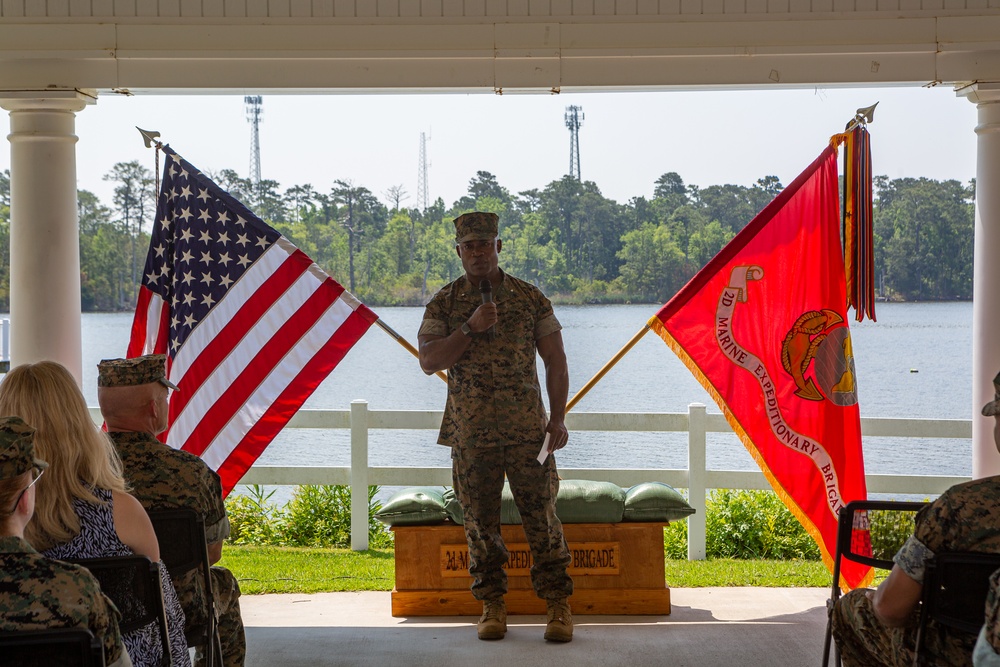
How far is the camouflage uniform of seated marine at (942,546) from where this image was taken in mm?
2604

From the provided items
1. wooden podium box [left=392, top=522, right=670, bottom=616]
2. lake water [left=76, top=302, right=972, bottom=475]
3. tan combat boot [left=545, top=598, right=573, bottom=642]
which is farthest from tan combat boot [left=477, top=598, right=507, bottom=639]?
lake water [left=76, top=302, right=972, bottom=475]

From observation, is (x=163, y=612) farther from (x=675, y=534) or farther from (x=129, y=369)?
(x=675, y=534)

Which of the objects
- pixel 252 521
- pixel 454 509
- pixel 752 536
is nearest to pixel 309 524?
pixel 252 521

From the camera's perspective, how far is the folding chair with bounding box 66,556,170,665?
8.42 feet

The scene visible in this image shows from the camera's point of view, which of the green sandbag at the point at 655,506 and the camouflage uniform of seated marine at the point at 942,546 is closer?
the camouflage uniform of seated marine at the point at 942,546

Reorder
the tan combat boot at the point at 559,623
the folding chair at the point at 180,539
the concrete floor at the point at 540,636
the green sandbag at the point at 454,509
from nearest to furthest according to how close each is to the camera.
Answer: the folding chair at the point at 180,539
the concrete floor at the point at 540,636
the tan combat boot at the point at 559,623
the green sandbag at the point at 454,509

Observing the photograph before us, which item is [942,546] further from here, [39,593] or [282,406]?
[282,406]

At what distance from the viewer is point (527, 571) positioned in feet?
16.4

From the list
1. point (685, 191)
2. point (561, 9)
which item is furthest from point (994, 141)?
point (685, 191)

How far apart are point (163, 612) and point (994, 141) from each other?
13.7 ft

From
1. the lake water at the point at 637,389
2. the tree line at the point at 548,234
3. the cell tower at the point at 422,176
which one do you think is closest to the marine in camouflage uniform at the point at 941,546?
the lake water at the point at 637,389

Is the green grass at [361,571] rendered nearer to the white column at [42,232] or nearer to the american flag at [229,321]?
the american flag at [229,321]

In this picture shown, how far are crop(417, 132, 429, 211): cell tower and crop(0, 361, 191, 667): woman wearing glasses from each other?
140 feet

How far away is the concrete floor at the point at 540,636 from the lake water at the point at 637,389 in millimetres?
9256
